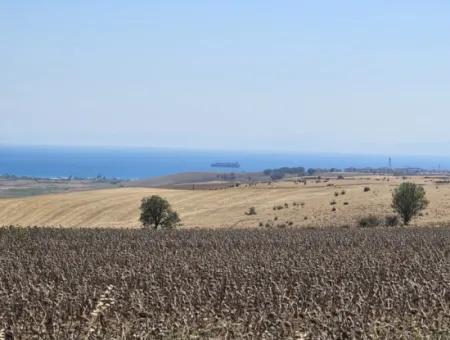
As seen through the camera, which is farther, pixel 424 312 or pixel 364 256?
pixel 364 256

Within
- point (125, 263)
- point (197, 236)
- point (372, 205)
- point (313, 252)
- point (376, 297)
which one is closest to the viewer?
point (376, 297)

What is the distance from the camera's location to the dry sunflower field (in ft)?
28.9

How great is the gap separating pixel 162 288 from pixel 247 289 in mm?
1583

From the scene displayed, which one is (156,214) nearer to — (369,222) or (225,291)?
(369,222)

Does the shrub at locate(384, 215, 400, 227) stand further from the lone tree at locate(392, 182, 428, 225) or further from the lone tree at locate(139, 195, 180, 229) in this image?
the lone tree at locate(139, 195, 180, 229)

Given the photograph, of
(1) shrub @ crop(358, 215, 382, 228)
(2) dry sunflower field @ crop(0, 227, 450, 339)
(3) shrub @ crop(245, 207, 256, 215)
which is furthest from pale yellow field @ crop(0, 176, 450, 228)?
(2) dry sunflower field @ crop(0, 227, 450, 339)

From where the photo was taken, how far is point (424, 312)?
953cm

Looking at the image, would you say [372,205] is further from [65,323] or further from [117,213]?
[65,323]

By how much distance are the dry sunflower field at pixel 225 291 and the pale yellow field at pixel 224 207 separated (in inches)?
1180

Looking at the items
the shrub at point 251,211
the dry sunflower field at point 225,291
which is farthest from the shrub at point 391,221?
the dry sunflower field at point 225,291

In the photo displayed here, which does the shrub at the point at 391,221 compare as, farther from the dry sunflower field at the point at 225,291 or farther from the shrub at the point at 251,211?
the dry sunflower field at the point at 225,291

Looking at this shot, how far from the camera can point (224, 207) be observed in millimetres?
67812

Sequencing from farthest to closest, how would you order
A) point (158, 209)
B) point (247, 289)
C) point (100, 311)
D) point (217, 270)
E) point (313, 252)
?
1. point (158, 209)
2. point (313, 252)
3. point (217, 270)
4. point (247, 289)
5. point (100, 311)

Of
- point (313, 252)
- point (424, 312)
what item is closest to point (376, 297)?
point (424, 312)
